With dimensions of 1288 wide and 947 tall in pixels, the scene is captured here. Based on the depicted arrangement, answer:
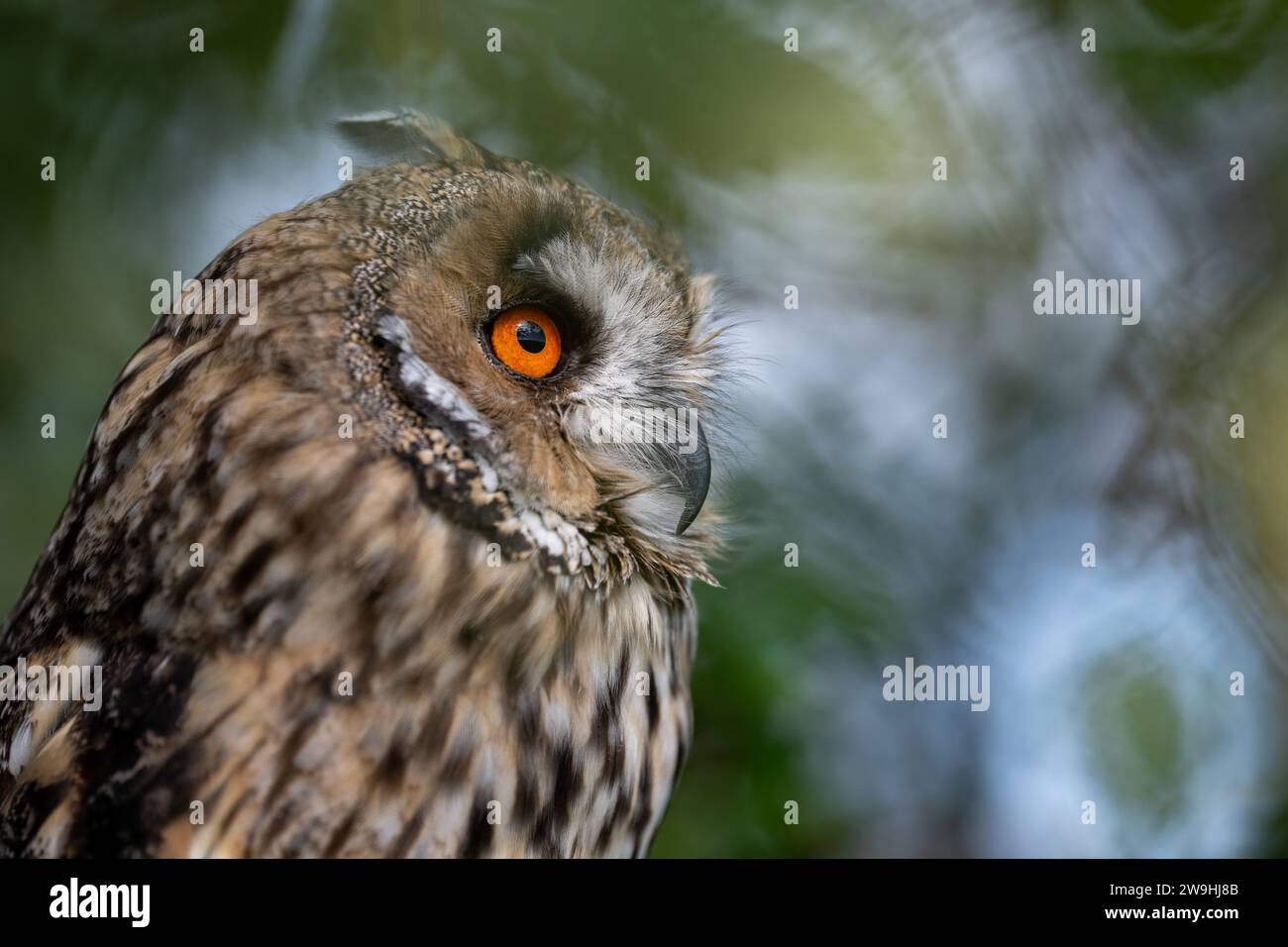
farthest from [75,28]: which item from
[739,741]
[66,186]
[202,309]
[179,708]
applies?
[739,741]

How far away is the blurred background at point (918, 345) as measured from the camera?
6.22ft

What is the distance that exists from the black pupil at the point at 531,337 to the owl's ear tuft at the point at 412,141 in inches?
11.4

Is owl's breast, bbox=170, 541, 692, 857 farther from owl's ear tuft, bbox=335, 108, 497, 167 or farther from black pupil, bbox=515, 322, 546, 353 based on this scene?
owl's ear tuft, bbox=335, 108, 497, 167

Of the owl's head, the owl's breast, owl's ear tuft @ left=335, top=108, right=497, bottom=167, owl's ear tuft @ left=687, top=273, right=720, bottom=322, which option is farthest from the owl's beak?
owl's ear tuft @ left=335, top=108, right=497, bottom=167

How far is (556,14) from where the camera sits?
5.32 feet

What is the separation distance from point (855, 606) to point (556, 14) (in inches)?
51.4

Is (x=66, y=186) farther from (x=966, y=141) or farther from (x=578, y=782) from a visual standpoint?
(x=966, y=141)

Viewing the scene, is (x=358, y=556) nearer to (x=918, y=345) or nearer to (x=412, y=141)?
(x=412, y=141)

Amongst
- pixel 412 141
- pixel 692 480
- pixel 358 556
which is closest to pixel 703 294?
pixel 692 480

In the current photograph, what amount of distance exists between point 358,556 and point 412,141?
0.68 meters

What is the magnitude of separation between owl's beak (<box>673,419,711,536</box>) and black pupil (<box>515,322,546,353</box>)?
0.30 m

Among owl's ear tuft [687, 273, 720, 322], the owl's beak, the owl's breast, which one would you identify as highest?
owl's ear tuft [687, 273, 720, 322]

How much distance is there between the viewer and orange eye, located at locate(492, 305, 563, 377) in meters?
1.43

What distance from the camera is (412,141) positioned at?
5.22ft
